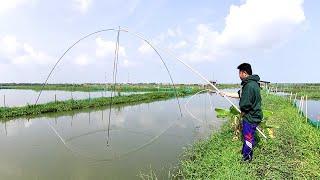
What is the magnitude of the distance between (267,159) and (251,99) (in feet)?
3.30

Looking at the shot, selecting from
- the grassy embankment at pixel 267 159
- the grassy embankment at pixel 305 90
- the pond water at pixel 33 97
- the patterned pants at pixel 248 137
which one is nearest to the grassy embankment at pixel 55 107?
the pond water at pixel 33 97

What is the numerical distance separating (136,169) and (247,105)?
3029 mm

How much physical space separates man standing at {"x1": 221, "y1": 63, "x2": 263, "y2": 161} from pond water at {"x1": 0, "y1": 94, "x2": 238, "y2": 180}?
1940mm

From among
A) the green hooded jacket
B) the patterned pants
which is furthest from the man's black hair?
the patterned pants

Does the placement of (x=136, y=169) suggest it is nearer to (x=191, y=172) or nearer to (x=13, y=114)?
(x=191, y=172)

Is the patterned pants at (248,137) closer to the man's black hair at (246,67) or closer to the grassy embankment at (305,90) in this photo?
the man's black hair at (246,67)

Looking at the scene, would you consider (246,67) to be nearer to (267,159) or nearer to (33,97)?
(267,159)

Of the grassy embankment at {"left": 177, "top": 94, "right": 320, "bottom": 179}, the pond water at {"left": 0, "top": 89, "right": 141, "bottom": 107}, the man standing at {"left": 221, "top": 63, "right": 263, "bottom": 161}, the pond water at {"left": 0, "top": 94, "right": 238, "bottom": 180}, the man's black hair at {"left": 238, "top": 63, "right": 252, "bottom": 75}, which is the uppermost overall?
the man's black hair at {"left": 238, "top": 63, "right": 252, "bottom": 75}

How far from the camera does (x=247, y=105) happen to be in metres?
5.38

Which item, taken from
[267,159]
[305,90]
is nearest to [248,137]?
[267,159]

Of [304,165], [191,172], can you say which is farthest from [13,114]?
[304,165]

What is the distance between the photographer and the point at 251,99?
17.7ft

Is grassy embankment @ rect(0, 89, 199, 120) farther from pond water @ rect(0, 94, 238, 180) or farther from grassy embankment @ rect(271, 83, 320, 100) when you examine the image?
grassy embankment @ rect(271, 83, 320, 100)

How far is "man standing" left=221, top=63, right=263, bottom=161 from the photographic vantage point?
5363mm
